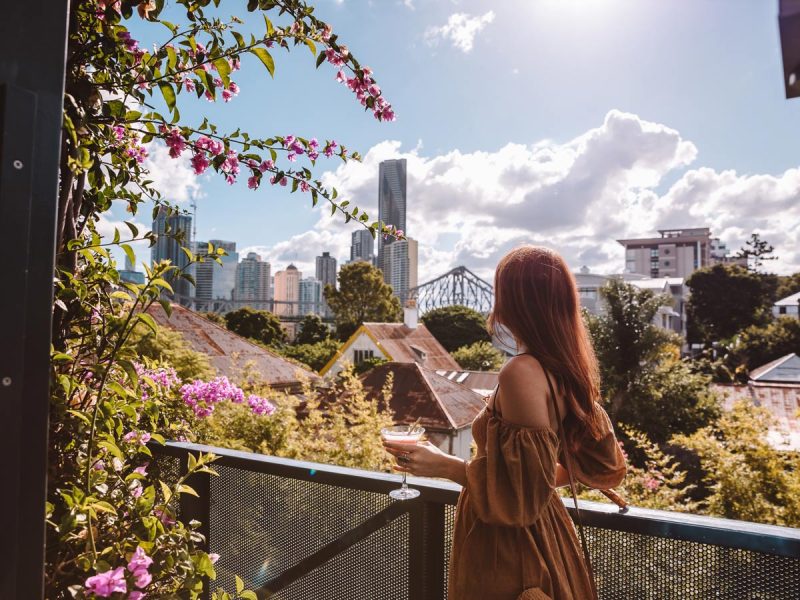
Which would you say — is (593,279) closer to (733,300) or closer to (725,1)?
(733,300)

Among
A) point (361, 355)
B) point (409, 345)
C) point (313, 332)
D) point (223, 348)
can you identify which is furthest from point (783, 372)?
point (313, 332)

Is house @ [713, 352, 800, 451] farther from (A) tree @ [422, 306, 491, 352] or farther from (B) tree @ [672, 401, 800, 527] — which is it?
(A) tree @ [422, 306, 491, 352]

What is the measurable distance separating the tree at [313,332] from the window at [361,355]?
13.4m

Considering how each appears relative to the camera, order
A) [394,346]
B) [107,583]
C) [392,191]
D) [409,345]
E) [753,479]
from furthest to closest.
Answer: [392,191]
[409,345]
[394,346]
[753,479]
[107,583]

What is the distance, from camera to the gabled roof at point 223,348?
9.91 metres

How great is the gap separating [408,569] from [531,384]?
0.68 metres

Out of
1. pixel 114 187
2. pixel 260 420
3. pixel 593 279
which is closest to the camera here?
pixel 114 187

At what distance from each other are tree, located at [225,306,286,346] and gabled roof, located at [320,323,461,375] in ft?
45.6

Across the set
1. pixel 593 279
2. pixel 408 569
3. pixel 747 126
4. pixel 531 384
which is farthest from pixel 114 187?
pixel 593 279

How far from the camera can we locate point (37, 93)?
1.96 feet

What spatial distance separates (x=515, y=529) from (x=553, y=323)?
0.47 meters

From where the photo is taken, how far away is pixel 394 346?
23.9 metres

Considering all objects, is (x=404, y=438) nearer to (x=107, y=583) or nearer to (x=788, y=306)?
(x=107, y=583)

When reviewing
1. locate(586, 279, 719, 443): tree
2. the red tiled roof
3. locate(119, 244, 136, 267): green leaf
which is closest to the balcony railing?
locate(119, 244, 136, 267): green leaf
